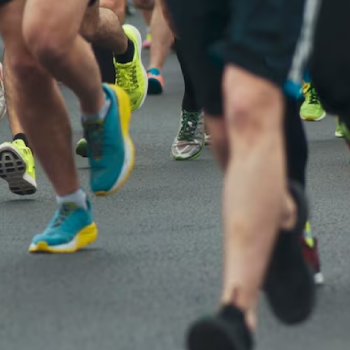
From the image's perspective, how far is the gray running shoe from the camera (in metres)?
8.24

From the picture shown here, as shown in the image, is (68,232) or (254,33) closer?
(254,33)

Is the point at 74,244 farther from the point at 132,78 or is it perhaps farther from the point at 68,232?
the point at 132,78

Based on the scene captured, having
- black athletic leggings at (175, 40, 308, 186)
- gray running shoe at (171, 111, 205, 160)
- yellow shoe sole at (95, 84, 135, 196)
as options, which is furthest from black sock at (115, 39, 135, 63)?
black athletic leggings at (175, 40, 308, 186)

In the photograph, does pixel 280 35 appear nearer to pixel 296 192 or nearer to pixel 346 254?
pixel 296 192

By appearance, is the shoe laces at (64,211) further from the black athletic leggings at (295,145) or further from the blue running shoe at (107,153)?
the black athletic leggings at (295,145)

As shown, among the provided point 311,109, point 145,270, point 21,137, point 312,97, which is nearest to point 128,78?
point 21,137

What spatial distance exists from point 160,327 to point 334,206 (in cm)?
248

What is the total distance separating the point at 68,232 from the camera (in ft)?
17.3

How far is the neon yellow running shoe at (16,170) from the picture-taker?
6773 mm

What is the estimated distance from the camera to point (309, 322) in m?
4.03

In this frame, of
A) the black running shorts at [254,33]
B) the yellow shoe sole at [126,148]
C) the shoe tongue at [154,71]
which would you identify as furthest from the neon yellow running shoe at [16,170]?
the shoe tongue at [154,71]

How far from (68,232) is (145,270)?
464mm

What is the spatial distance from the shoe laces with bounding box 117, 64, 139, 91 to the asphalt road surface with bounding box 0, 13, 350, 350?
0.54 meters

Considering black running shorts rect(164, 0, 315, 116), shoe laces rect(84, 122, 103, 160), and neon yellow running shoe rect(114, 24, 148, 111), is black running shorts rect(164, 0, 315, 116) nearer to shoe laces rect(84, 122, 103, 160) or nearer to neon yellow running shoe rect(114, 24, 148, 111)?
shoe laces rect(84, 122, 103, 160)
